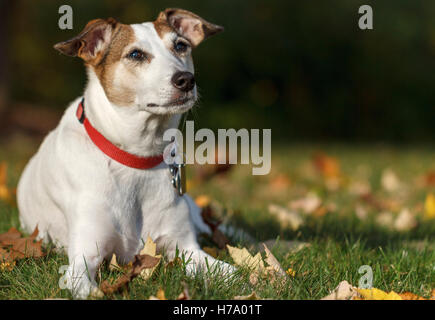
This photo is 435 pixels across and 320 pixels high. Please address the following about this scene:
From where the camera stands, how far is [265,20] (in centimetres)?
1170

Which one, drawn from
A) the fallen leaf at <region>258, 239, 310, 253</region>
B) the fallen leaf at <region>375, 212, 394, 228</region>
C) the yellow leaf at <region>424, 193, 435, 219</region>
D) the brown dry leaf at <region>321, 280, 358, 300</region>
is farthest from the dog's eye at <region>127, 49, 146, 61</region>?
the yellow leaf at <region>424, 193, 435, 219</region>

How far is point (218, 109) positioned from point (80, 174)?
8.82 metres

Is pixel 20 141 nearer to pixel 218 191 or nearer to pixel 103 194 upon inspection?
pixel 218 191

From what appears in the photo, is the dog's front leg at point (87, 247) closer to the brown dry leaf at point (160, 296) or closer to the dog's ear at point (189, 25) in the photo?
the brown dry leaf at point (160, 296)

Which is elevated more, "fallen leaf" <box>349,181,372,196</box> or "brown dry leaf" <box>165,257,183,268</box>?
"brown dry leaf" <box>165,257,183,268</box>

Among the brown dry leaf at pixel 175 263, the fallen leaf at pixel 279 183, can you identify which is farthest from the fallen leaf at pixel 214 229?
the fallen leaf at pixel 279 183

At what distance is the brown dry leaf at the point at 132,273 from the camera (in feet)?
8.55

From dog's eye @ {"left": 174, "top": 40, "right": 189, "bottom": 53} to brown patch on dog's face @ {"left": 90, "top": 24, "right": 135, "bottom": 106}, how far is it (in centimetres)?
25

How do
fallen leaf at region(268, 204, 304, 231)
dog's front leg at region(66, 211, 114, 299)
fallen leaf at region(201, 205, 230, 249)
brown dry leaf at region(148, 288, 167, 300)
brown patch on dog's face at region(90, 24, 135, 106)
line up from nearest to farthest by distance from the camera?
brown dry leaf at region(148, 288, 167, 300)
dog's front leg at region(66, 211, 114, 299)
brown patch on dog's face at region(90, 24, 135, 106)
fallen leaf at region(201, 205, 230, 249)
fallen leaf at region(268, 204, 304, 231)

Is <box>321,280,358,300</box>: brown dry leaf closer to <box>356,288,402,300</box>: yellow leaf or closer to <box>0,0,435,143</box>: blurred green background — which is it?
<box>356,288,402,300</box>: yellow leaf

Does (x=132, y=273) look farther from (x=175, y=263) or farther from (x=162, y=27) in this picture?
(x=162, y=27)

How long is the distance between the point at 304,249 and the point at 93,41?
1.76 m

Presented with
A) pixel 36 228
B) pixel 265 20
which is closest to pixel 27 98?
pixel 265 20

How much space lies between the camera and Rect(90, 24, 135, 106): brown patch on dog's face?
3.11m
